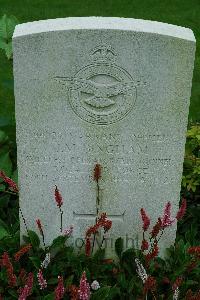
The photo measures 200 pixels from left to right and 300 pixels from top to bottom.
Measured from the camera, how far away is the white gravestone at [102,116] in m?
3.21

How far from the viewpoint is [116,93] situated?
3.34 meters

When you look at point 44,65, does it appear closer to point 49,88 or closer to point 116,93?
point 49,88

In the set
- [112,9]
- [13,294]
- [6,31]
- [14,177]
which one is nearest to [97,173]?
[13,294]

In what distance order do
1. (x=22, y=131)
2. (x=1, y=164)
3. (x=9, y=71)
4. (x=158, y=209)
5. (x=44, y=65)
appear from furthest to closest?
(x=9, y=71) < (x=1, y=164) < (x=158, y=209) < (x=22, y=131) < (x=44, y=65)

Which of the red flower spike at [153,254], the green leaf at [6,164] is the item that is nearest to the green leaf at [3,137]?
the green leaf at [6,164]

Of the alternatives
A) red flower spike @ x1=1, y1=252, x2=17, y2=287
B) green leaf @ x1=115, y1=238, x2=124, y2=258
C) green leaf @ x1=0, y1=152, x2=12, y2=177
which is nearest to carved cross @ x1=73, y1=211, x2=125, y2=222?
green leaf @ x1=115, y1=238, x2=124, y2=258

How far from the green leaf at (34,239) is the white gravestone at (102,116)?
0.07 meters

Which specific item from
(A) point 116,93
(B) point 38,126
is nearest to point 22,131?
(B) point 38,126

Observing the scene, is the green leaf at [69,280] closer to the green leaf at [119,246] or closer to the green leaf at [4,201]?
the green leaf at [119,246]

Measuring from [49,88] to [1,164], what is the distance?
4.40 ft

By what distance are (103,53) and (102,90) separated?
0.71 feet

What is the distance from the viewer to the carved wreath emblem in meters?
3.25

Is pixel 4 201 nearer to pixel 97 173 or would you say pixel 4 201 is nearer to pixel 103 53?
pixel 97 173

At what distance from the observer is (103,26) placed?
3188mm
